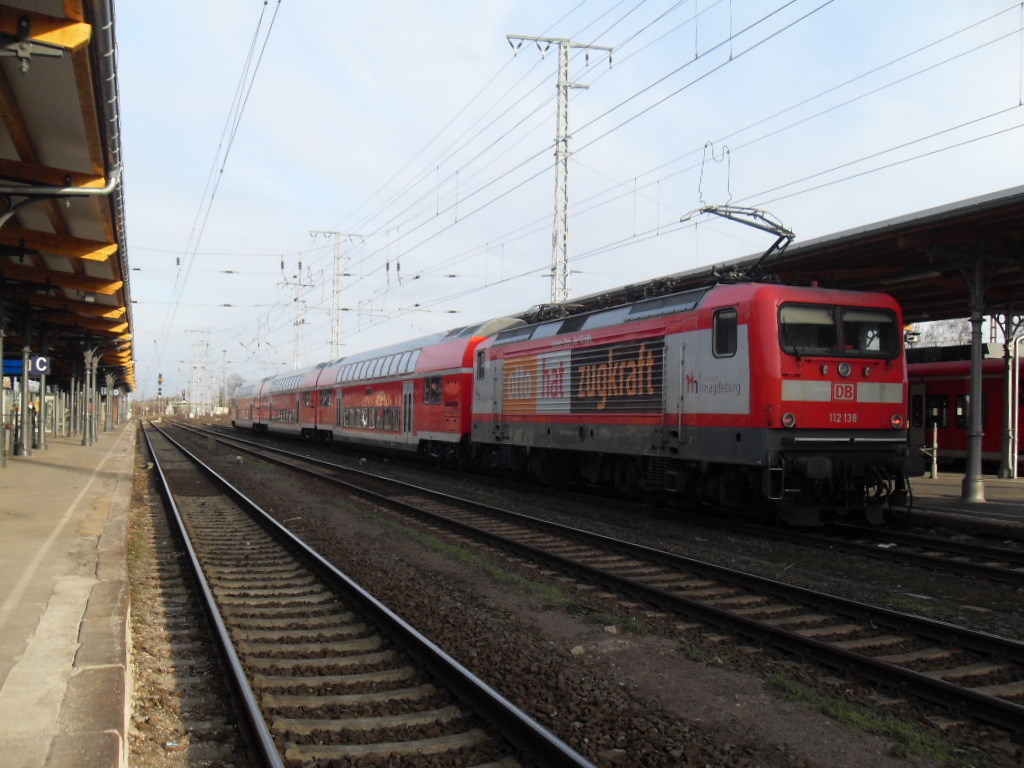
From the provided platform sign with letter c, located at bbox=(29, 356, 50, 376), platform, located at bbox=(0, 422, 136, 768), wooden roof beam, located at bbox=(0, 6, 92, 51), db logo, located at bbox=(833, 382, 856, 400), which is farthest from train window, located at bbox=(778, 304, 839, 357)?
platform sign with letter c, located at bbox=(29, 356, 50, 376)

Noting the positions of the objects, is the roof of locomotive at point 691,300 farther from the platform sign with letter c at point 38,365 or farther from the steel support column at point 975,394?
the platform sign with letter c at point 38,365

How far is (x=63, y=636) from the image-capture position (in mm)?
5527

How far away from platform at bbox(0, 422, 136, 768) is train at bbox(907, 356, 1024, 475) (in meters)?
19.7

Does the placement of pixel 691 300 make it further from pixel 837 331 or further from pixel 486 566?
pixel 486 566

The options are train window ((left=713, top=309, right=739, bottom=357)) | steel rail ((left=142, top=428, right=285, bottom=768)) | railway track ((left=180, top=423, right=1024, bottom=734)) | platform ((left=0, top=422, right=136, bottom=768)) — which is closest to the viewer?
platform ((left=0, top=422, right=136, bottom=768))

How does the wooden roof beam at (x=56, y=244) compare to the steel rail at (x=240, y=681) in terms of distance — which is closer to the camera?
the steel rail at (x=240, y=681)

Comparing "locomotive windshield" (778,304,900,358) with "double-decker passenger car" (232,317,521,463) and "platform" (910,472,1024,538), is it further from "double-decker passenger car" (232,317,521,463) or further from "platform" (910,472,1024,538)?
"double-decker passenger car" (232,317,521,463)

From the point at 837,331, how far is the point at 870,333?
573 millimetres

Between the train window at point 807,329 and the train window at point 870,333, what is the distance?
223 mm

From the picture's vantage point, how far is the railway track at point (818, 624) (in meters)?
5.05

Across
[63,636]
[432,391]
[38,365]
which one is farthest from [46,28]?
[38,365]

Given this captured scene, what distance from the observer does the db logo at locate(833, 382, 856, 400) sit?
34.7 feet

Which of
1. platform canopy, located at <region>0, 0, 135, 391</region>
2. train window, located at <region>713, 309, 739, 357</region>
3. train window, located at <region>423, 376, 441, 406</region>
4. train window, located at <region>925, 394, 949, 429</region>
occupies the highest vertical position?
platform canopy, located at <region>0, 0, 135, 391</region>

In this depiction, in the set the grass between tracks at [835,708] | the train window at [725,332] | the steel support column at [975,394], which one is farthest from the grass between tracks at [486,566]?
the steel support column at [975,394]
